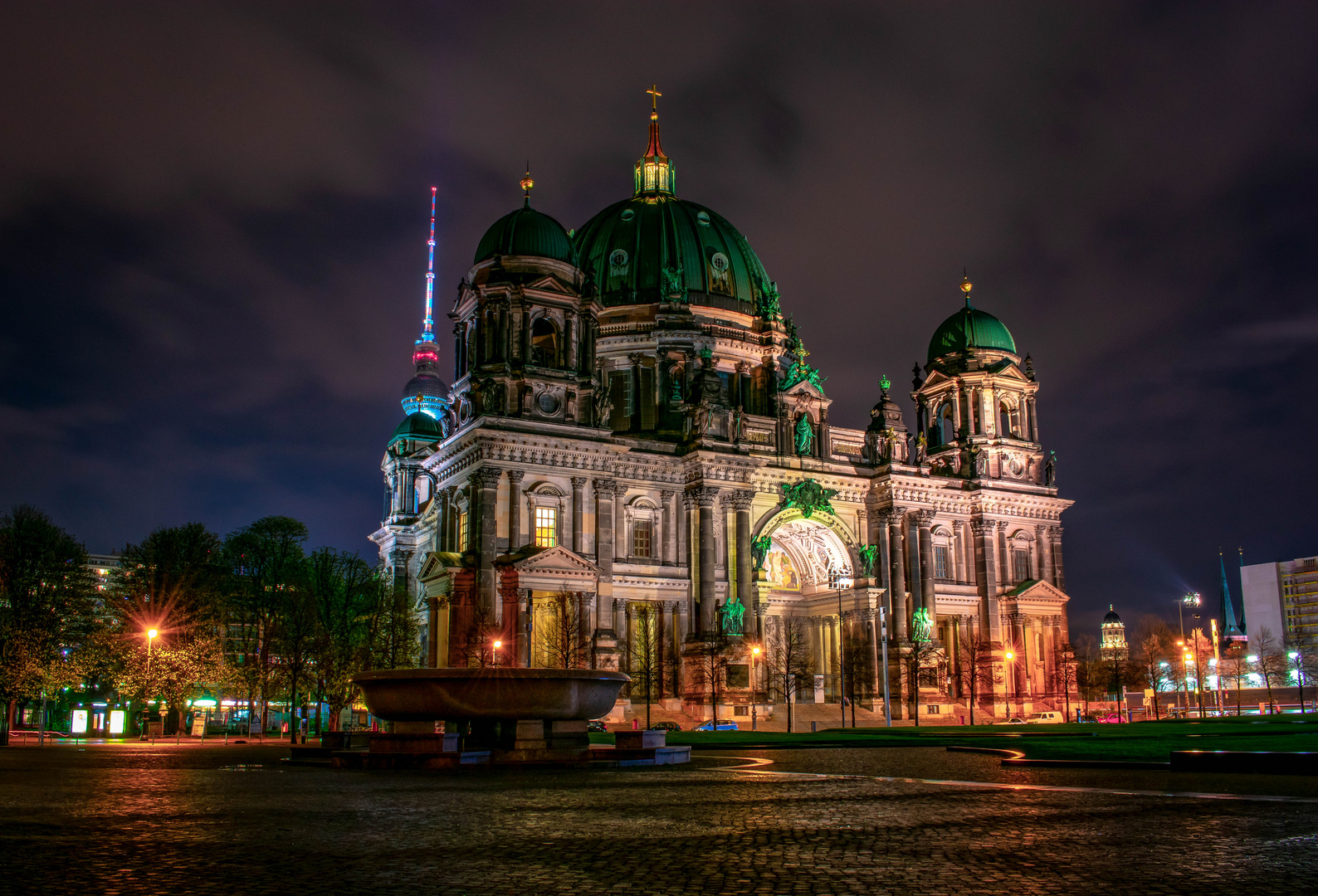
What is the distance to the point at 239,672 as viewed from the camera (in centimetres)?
6372

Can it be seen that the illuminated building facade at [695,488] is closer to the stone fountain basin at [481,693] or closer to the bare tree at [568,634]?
the bare tree at [568,634]

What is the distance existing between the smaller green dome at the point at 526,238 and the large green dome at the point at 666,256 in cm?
1131

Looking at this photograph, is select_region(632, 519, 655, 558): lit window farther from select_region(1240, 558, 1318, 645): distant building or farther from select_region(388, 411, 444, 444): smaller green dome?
select_region(1240, 558, 1318, 645): distant building

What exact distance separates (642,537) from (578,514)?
533 cm

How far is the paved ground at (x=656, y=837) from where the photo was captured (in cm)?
900

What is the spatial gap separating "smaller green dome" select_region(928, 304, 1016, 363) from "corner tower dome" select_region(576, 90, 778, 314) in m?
13.6

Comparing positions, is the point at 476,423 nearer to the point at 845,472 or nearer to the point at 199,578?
the point at 199,578

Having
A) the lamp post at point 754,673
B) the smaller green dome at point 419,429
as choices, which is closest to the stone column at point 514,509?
the lamp post at point 754,673

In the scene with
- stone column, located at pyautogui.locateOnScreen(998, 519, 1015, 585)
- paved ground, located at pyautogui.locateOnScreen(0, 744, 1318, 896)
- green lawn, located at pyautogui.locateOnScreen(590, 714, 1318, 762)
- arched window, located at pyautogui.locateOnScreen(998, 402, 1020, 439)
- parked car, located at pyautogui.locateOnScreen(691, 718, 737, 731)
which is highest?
arched window, located at pyautogui.locateOnScreen(998, 402, 1020, 439)

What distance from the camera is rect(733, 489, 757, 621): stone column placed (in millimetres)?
68000

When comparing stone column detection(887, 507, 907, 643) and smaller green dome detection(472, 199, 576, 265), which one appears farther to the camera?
stone column detection(887, 507, 907, 643)

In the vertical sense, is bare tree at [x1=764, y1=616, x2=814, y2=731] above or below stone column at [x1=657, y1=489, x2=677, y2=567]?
below

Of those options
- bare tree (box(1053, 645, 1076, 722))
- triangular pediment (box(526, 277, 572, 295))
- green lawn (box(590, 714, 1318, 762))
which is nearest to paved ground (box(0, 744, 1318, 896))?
green lawn (box(590, 714, 1318, 762))

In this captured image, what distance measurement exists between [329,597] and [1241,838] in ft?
222
